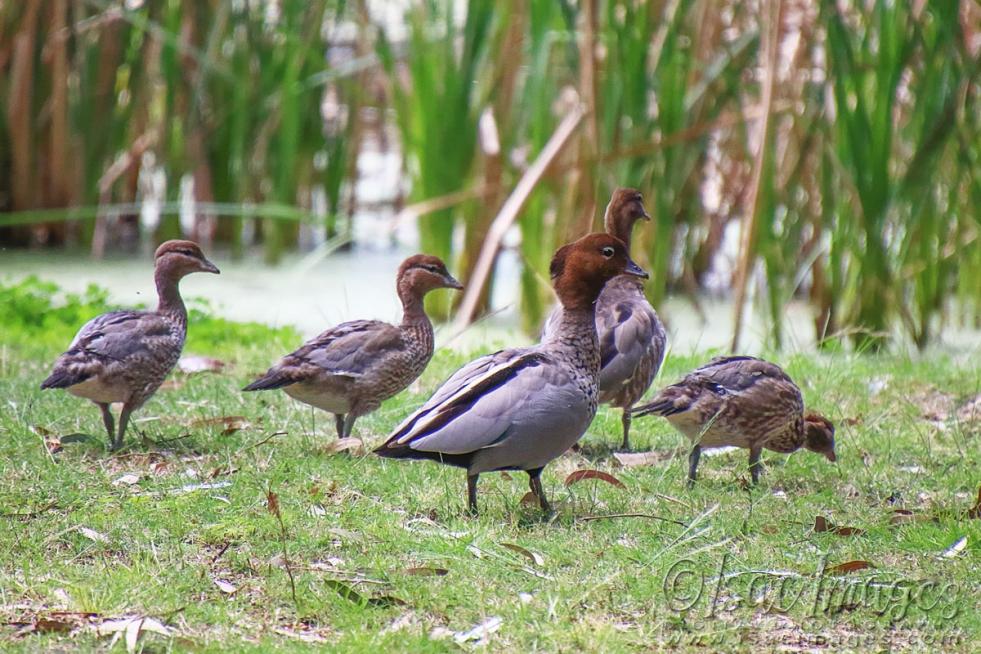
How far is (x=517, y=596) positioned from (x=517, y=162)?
6.78m

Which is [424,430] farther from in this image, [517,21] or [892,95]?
[517,21]

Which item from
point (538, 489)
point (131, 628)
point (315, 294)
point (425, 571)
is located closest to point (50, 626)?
point (131, 628)

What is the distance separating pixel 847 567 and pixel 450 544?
3.96ft

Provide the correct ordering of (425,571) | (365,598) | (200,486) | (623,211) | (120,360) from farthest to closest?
(623,211) → (120,360) → (200,486) → (425,571) → (365,598)

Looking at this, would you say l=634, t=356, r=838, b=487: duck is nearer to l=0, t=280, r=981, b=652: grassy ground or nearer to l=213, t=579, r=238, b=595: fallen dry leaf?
l=0, t=280, r=981, b=652: grassy ground

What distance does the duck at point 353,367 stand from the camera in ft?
17.0

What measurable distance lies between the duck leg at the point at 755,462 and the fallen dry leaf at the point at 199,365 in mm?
2978

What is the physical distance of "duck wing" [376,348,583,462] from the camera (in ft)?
14.0

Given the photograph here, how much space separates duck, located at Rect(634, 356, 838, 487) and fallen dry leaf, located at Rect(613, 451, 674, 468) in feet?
0.71

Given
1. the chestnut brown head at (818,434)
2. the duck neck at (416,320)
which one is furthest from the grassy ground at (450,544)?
the duck neck at (416,320)

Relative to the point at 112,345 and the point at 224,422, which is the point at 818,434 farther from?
the point at 112,345

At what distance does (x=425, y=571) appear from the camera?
3.88 metres

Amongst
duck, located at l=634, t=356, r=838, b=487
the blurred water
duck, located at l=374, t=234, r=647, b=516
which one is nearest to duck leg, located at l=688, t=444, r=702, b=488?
duck, located at l=634, t=356, r=838, b=487

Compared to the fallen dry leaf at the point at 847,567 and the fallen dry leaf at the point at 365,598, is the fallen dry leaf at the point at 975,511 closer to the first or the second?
the fallen dry leaf at the point at 847,567
